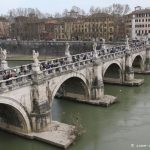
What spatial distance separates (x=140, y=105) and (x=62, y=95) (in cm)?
717

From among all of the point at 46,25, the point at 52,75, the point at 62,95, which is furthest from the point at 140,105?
the point at 46,25

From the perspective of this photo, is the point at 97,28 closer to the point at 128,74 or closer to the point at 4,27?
the point at 4,27

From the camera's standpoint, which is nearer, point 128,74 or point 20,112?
point 20,112

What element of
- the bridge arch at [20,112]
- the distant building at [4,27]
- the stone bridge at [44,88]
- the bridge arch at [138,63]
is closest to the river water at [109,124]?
the bridge arch at [20,112]

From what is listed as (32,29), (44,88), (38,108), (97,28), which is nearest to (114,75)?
(44,88)

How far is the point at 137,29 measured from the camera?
81000mm

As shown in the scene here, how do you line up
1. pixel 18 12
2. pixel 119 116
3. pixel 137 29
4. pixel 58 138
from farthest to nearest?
pixel 18 12 → pixel 137 29 → pixel 119 116 → pixel 58 138

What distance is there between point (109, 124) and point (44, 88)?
567cm

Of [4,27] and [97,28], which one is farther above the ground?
[4,27]

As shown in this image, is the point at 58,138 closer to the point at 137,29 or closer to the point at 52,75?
the point at 52,75

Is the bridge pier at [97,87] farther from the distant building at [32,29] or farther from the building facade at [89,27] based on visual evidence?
the distant building at [32,29]

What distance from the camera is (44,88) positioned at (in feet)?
67.5

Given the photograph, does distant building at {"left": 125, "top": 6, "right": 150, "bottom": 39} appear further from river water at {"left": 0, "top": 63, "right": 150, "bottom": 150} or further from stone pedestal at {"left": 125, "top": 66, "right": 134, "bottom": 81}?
river water at {"left": 0, "top": 63, "right": 150, "bottom": 150}

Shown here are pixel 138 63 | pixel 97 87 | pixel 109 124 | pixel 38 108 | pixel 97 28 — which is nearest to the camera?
pixel 38 108
